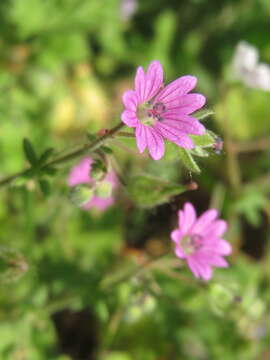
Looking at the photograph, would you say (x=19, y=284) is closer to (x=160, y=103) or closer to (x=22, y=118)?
(x=22, y=118)

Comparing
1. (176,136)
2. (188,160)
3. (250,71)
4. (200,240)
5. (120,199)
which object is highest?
(250,71)

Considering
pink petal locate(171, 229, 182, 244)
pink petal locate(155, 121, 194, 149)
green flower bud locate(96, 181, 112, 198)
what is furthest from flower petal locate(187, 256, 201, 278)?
pink petal locate(155, 121, 194, 149)

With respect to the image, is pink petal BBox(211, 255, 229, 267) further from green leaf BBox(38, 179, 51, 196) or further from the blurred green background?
green leaf BBox(38, 179, 51, 196)

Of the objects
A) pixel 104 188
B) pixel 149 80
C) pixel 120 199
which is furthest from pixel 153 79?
pixel 120 199

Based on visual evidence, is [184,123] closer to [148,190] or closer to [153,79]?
[153,79]

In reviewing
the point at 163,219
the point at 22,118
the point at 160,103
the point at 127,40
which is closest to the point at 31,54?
the point at 22,118
